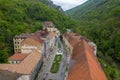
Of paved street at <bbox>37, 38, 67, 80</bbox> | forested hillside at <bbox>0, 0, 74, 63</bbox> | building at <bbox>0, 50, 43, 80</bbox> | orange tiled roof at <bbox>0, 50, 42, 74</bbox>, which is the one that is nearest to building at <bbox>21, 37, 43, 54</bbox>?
forested hillside at <bbox>0, 0, 74, 63</bbox>

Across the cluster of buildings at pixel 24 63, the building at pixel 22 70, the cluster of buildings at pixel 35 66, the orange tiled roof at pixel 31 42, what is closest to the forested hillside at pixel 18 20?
the cluster of buildings at pixel 24 63

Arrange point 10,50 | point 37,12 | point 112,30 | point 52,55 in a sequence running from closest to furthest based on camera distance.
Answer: point 10,50
point 52,55
point 112,30
point 37,12

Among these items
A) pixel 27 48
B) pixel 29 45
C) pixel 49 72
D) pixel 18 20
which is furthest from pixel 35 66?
pixel 18 20

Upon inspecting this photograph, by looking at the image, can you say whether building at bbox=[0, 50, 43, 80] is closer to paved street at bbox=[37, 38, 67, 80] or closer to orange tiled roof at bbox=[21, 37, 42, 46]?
paved street at bbox=[37, 38, 67, 80]

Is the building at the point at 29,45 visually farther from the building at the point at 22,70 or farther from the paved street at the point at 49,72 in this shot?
the building at the point at 22,70

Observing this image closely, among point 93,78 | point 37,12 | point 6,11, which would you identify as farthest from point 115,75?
point 37,12

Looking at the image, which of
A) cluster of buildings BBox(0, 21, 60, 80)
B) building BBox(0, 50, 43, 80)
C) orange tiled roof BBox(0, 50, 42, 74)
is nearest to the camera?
building BBox(0, 50, 43, 80)

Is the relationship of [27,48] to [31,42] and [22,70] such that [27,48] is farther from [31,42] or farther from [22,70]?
[22,70]

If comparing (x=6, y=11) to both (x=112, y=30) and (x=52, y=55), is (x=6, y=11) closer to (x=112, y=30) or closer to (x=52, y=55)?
(x=52, y=55)
